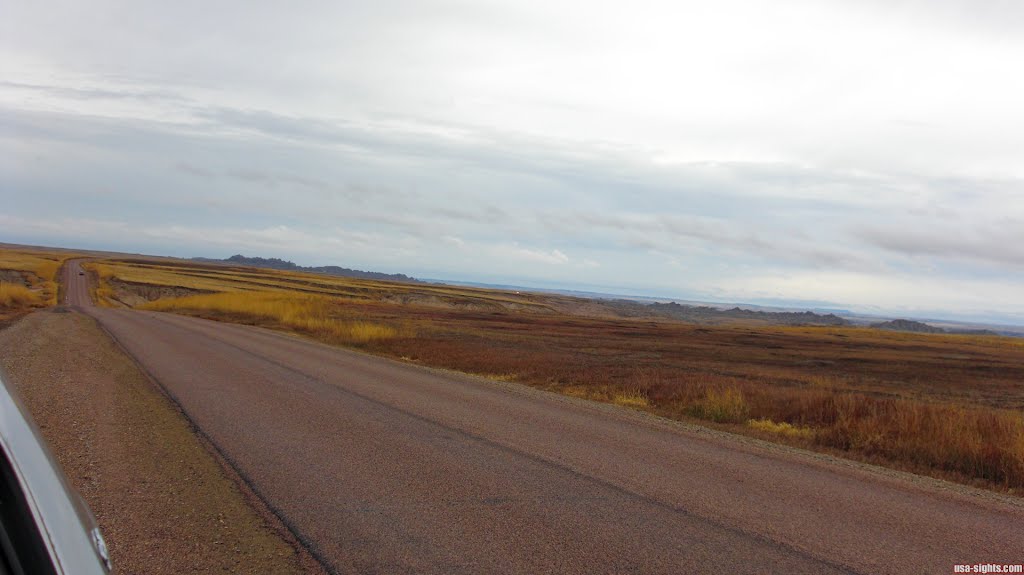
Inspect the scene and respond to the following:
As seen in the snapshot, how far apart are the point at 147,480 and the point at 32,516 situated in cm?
657

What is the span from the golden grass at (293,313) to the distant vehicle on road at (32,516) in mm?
30884

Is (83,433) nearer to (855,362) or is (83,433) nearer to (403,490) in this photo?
(403,490)

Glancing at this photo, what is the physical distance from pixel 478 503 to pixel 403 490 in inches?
33.9

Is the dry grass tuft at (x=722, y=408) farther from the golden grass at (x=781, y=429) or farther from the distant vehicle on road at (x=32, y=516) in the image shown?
the distant vehicle on road at (x=32, y=516)

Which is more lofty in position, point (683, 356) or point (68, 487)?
point (68, 487)

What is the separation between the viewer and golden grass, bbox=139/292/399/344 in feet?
112

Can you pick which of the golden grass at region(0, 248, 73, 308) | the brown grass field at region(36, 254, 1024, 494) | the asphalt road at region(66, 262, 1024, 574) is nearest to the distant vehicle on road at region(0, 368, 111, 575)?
the asphalt road at region(66, 262, 1024, 574)

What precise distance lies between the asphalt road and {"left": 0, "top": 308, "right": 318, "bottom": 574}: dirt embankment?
35 centimetres

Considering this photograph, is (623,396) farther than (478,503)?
Yes

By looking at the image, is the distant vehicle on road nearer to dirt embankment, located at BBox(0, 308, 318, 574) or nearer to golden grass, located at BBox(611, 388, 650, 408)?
dirt embankment, located at BBox(0, 308, 318, 574)

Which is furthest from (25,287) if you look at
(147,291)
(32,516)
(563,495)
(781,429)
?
(32,516)

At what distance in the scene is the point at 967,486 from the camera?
384 inches

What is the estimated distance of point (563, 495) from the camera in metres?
7.51

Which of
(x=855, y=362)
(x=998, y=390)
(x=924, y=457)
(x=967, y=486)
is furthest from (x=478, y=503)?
(x=855, y=362)
